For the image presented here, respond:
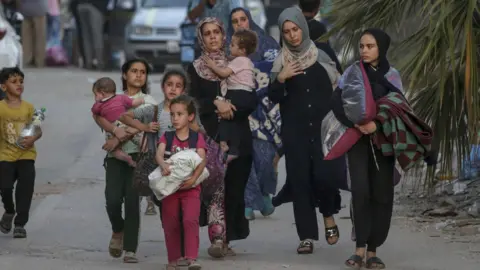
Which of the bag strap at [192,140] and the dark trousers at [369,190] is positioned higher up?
the bag strap at [192,140]

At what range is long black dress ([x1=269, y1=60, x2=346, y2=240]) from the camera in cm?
929

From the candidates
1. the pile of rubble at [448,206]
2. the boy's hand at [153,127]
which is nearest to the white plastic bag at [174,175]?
the boy's hand at [153,127]

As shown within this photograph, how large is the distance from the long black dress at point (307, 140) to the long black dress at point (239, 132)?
258 mm

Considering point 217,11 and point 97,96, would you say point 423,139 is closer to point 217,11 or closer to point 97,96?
point 97,96

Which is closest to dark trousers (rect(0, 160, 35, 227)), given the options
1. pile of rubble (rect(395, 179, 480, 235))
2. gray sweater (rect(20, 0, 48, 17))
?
pile of rubble (rect(395, 179, 480, 235))

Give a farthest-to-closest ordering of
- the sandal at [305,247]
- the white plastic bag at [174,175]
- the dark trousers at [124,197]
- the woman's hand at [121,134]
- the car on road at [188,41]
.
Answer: the car on road at [188,41], the sandal at [305,247], the dark trousers at [124,197], the woman's hand at [121,134], the white plastic bag at [174,175]

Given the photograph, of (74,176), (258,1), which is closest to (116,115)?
(74,176)

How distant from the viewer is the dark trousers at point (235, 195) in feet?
30.1

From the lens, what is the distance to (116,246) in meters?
9.01

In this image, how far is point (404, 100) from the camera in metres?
8.47

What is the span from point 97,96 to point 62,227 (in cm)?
170

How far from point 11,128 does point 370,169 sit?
8.66 ft

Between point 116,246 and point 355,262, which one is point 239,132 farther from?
point 355,262

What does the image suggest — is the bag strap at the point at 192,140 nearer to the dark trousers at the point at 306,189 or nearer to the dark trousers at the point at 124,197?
the dark trousers at the point at 124,197
